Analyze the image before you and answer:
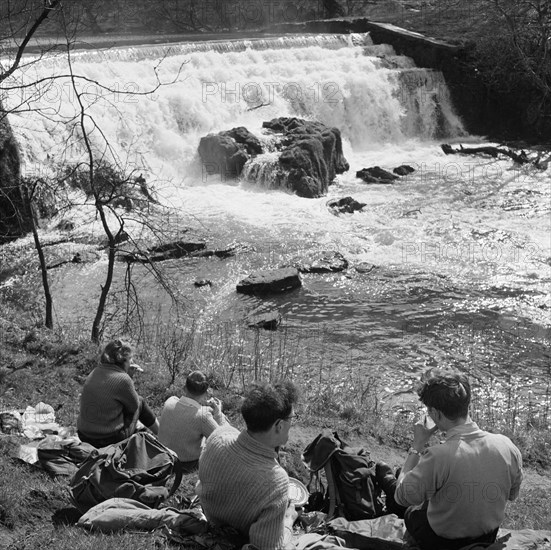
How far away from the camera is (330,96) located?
27031 mm

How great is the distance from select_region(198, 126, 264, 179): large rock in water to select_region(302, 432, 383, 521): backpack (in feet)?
53.5

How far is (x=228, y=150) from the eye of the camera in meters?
21.3

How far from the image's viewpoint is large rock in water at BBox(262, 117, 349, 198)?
67.8ft

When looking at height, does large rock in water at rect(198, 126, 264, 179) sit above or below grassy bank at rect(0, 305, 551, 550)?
above

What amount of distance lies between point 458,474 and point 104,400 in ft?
10.1

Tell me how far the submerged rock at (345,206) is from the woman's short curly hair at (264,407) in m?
15.0

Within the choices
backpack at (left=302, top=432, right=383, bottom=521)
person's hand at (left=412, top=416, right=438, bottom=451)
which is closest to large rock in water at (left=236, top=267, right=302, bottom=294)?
backpack at (left=302, top=432, right=383, bottom=521)

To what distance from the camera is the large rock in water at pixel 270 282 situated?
14648 millimetres

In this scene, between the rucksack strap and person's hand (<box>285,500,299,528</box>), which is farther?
the rucksack strap

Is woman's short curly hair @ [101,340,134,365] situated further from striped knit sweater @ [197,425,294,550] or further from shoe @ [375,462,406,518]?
shoe @ [375,462,406,518]

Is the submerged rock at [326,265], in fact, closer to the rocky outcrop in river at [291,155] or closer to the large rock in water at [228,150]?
the rocky outcrop in river at [291,155]

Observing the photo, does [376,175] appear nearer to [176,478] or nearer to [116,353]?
[116,353]

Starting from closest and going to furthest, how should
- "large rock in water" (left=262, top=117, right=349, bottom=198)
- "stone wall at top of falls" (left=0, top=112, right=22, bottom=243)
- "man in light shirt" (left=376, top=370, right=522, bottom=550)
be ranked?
"man in light shirt" (left=376, top=370, right=522, bottom=550)
"stone wall at top of falls" (left=0, top=112, right=22, bottom=243)
"large rock in water" (left=262, top=117, right=349, bottom=198)

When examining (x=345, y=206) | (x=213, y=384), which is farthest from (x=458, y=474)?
(x=345, y=206)
